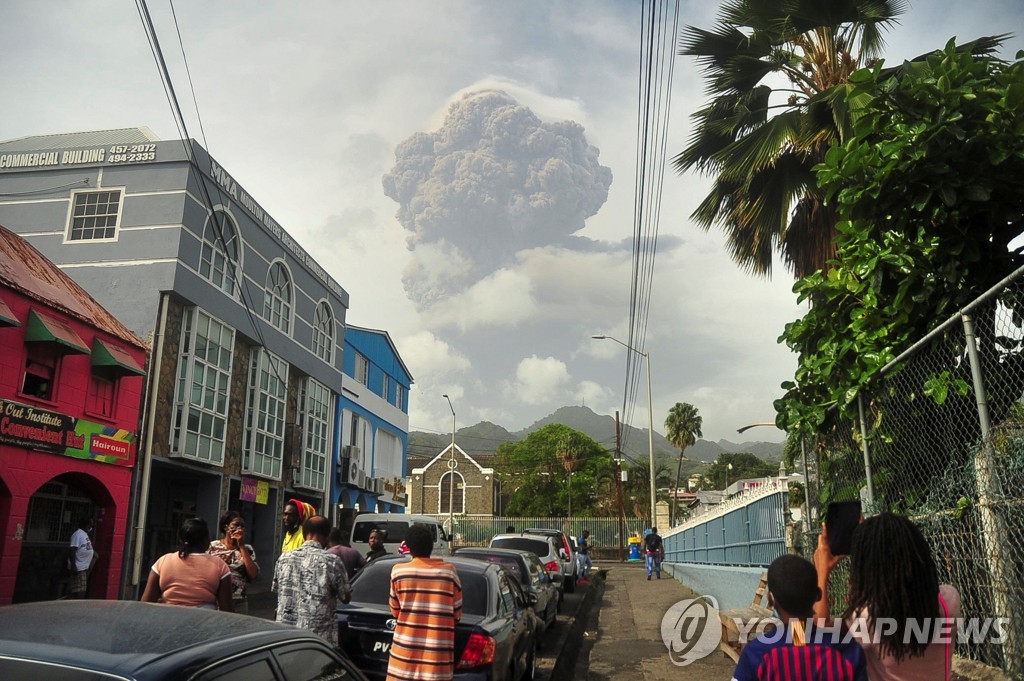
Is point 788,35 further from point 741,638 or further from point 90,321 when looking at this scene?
point 90,321

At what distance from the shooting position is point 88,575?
16.7 metres

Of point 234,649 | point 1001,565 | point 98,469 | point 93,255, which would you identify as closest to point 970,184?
point 1001,565

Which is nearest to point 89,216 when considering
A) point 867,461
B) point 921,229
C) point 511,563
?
point 511,563

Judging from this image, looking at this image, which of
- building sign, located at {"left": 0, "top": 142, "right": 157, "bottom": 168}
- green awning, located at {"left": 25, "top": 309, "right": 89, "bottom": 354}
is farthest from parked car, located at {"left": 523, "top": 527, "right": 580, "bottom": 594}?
building sign, located at {"left": 0, "top": 142, "right": 157, "bottom": 168}

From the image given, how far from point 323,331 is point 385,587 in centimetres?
2346

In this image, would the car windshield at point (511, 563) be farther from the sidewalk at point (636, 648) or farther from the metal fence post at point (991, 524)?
the metal fence post at point (991, 524)

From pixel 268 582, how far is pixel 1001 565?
82.5 feet

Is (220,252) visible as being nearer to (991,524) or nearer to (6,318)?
(6,318)

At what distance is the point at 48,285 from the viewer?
1647 centimetres

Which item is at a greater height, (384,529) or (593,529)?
(593,529)

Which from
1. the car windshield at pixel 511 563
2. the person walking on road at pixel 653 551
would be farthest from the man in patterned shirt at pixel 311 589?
the person walking on road at pixel 653 551

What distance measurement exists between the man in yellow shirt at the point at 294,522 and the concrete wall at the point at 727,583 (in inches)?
202

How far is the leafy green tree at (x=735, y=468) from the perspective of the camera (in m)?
120

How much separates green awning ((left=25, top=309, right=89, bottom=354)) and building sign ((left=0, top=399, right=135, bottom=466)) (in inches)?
50.2
